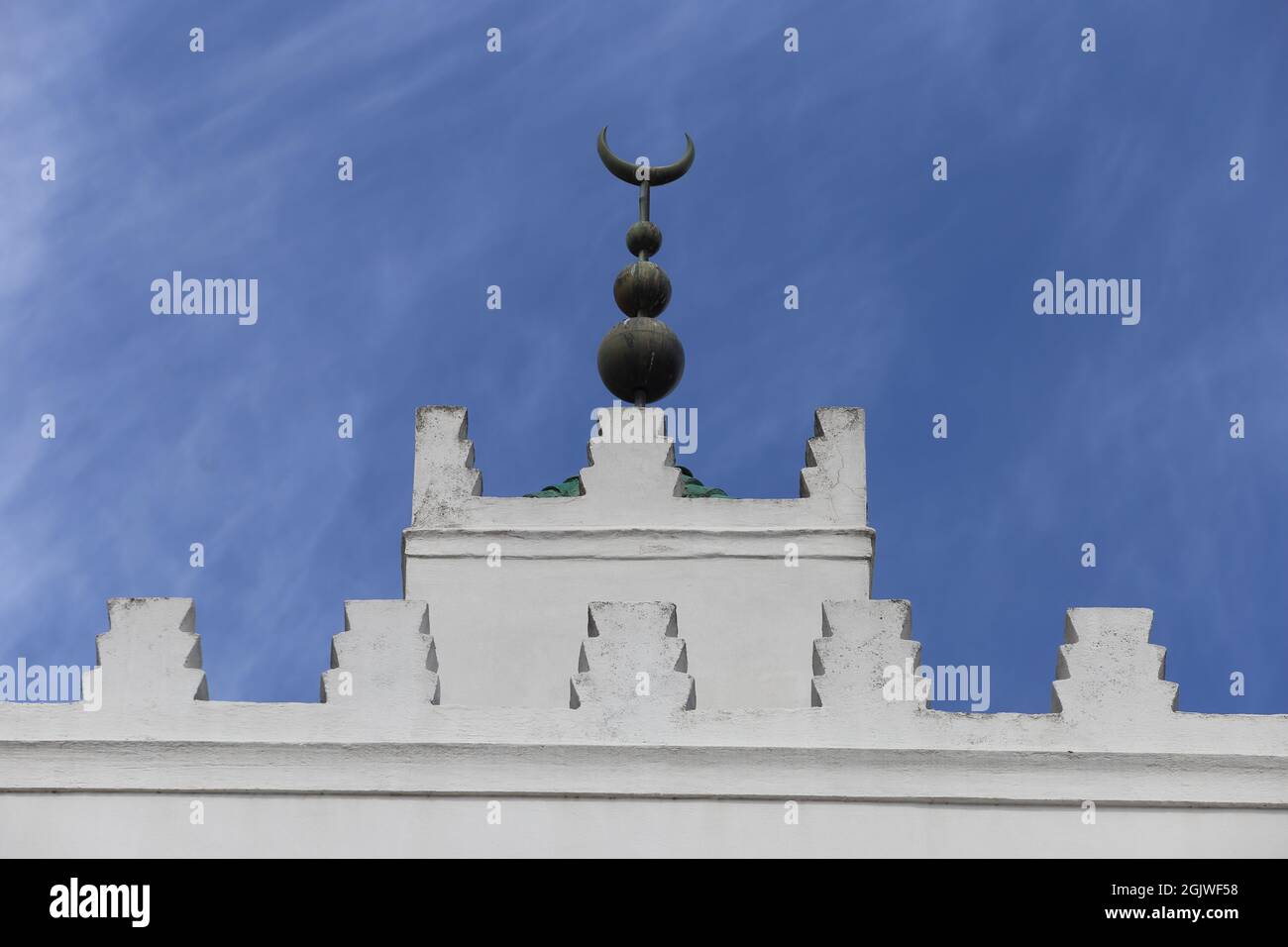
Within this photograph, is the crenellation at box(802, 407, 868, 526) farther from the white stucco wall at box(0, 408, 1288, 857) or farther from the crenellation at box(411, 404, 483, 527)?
the white stucco wall at box(0, 408, 1288, 857)

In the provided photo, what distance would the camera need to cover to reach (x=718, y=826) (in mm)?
16203

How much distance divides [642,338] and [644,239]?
→ 954mm

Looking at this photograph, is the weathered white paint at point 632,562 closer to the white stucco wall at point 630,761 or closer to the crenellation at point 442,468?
the crenellation at point 442,468

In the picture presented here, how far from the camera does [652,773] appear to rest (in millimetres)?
16359

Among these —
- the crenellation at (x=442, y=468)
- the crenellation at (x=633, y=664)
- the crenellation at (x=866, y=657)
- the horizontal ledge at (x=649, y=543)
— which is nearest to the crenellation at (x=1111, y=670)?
the crenellation at (x=866, y=657)

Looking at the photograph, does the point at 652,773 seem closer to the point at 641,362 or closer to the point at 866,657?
the point at 866,657

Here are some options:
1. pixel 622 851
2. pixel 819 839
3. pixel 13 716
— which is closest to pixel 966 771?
pixel 819 839

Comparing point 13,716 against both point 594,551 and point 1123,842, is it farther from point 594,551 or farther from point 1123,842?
point 1123,842

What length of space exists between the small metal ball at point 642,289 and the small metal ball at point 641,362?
134 millimetres
